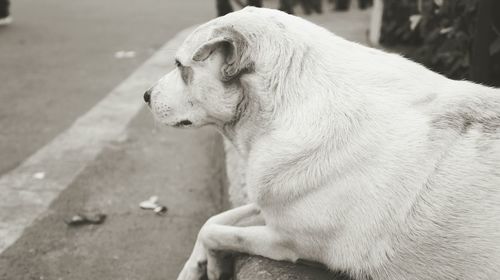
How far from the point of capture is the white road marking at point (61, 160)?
147 inches

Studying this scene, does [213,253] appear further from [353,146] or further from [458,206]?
[458,206]

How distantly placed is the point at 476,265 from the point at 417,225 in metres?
0.25

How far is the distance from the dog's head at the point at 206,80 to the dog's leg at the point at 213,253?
0.53 meters

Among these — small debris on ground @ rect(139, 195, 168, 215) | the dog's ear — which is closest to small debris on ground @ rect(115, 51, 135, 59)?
small debris on ground @ rect(139, 195, 168, 215)

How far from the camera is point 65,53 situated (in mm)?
7625

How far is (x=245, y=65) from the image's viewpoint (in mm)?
2352

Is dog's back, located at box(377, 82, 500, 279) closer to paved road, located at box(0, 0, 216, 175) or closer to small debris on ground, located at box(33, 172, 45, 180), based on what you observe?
small debris on ground, located at box(33, 172, 45, 180)

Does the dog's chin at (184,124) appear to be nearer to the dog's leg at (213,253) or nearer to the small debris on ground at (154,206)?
the dog's leg at (213,253)

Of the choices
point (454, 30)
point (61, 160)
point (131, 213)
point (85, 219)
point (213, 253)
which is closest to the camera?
point (213, 253)

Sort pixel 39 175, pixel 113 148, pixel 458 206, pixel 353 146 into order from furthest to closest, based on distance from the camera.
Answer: pixel 113 148, pixel 39 175, pixel 353 146, pixel 458 206

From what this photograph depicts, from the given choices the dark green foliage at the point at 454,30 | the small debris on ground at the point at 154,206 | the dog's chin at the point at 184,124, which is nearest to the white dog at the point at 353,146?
the dog's chin at the point at 184,124

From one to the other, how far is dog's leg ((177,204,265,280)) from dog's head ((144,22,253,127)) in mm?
534

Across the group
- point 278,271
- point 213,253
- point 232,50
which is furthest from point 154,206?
point 232,50

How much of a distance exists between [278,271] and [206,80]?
0.86 m
